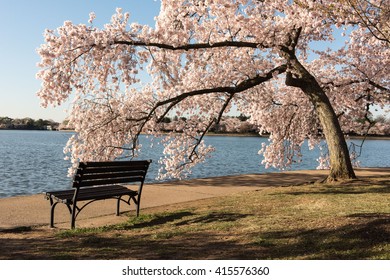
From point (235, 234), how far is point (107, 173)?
292 cm

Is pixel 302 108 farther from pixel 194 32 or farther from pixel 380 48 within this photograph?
pixel 194 32

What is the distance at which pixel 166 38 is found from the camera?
10820mm

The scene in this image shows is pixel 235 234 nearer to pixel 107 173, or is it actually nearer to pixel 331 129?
pixel 107 173

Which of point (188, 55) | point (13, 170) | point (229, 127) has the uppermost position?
point (188, 55)

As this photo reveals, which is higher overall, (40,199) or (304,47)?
(304,47)

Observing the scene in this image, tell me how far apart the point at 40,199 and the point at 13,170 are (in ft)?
58.5

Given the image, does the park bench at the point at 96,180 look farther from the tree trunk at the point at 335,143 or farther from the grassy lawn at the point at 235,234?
the tree trunk at the point at 335,143

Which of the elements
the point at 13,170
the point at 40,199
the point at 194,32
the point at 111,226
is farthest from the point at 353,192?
the point at 13,170

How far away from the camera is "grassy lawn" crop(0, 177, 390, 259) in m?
5.33

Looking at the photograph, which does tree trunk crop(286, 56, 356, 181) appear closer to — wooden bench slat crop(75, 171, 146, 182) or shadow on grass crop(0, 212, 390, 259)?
shadow on grass crop(0, 212, 390, 259)

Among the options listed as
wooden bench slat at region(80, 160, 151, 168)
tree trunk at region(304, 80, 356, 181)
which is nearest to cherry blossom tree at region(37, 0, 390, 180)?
tree trunk at region(304, 80, 356, 181)

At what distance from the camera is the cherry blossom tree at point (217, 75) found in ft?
33.8

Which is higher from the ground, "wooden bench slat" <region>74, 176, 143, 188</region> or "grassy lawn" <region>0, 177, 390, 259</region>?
"wooden bench slat" <region>74, 176, 143, 188</region>

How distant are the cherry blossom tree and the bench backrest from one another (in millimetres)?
3103
